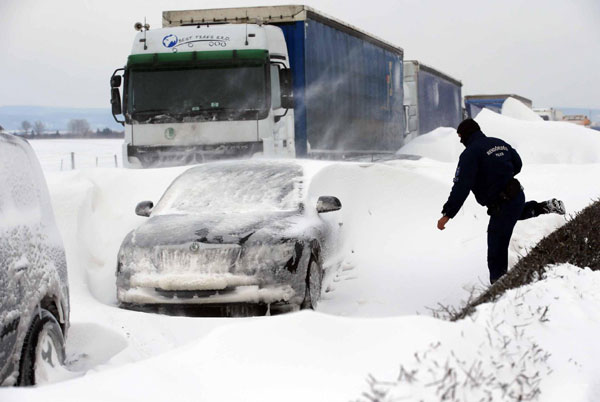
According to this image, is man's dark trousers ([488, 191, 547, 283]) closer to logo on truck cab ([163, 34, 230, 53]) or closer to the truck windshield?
the truck windshield

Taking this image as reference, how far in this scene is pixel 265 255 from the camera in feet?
23.0

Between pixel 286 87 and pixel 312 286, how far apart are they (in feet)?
24.6

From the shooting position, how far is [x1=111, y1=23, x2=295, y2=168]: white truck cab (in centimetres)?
1381

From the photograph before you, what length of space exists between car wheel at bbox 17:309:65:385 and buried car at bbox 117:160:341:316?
2.38m

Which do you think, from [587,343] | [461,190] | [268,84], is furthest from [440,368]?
[268,84]

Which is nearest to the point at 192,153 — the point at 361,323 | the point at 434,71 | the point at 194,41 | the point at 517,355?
the point at 194,41

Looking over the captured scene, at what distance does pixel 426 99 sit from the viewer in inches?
1201

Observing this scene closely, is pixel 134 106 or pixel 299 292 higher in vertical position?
pixel 134 106

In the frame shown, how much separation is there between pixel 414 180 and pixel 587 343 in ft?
23.4

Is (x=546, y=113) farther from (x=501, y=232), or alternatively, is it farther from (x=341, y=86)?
(x=501, y=232)

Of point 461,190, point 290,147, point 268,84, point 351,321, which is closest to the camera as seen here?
point 351,321

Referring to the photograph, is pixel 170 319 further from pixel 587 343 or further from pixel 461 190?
pixel 587 343

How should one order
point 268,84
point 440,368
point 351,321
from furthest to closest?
1. point 268,84
2. point 351,321
3. point 440,368

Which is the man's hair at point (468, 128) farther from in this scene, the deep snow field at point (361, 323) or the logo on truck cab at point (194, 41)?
the logo on truck cab at point (194, 41)
